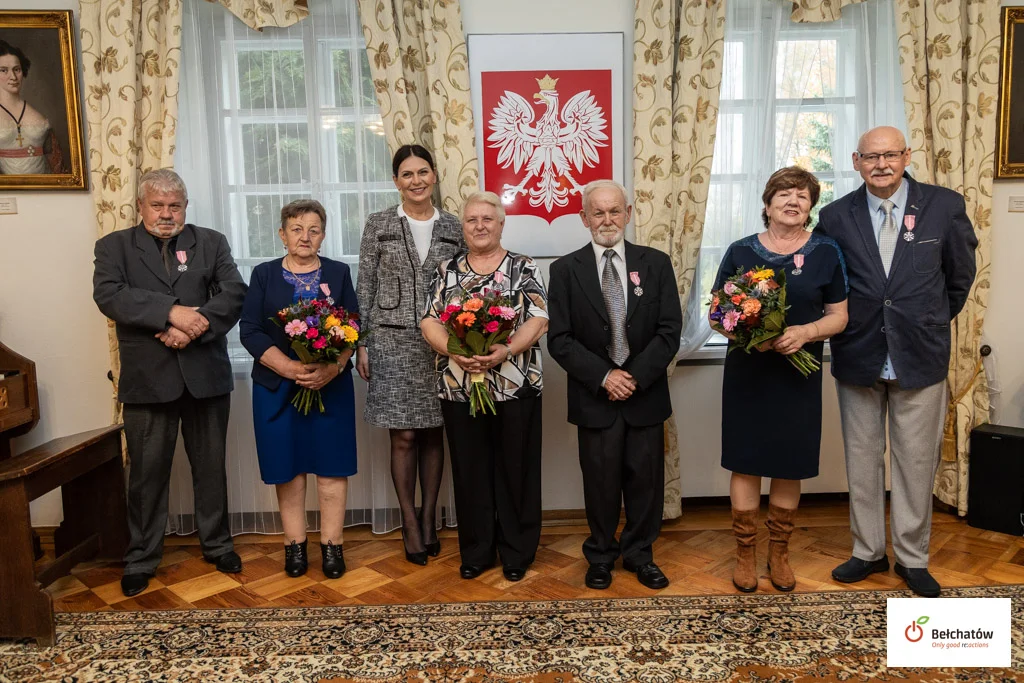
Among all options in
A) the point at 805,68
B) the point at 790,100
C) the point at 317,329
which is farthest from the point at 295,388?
the point at 805,68

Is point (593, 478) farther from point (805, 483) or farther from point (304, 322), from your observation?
point (805, 483)

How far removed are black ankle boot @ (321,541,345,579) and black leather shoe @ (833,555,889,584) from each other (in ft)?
7.00

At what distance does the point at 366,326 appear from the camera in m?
3.14

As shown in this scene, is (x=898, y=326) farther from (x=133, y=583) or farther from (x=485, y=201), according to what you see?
(x=133, y=583)

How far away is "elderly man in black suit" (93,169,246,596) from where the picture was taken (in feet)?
9.74

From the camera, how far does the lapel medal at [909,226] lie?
276 centimetres

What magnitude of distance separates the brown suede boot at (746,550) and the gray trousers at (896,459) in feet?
1.57

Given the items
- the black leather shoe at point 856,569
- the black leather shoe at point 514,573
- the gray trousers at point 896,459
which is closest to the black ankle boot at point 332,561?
the black leather shoe at point 514,573

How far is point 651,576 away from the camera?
2.90 metres

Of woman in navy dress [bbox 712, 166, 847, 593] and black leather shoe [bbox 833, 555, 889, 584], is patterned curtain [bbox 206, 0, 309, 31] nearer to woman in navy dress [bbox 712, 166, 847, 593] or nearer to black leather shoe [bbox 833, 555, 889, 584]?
woman in navy dress [bbox 712, 166, 847, 593]

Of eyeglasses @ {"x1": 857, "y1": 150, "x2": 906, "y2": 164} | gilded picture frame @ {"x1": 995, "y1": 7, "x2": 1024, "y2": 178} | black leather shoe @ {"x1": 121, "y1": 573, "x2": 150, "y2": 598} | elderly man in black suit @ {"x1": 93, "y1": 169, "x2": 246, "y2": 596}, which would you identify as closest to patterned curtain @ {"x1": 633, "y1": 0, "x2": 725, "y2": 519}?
eyeglasses @ {"x1": 857, "y1": 150, "x2": 906, "y2": 164}

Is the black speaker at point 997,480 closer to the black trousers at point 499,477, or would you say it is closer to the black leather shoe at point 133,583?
the black trousers at point 499,477

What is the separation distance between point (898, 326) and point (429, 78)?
2413 mm

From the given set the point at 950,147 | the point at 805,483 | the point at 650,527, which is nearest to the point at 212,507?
the point at 650,527
